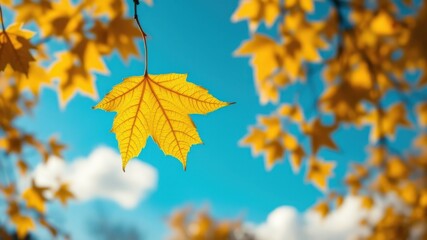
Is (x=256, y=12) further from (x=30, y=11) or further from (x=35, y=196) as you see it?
(x=35, y=196)

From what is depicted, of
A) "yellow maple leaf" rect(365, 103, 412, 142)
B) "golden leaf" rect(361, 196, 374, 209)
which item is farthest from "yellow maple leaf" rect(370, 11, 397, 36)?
"golden leaf" rect(361, 196, 374, 209)

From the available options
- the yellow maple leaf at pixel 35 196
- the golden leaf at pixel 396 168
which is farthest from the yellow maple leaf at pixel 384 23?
the yellow maple leaf at pixel 35 196

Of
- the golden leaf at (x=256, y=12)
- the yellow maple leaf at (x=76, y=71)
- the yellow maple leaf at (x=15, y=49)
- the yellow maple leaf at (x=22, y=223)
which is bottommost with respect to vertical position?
the yellow maple leaf at (x=15, y=49)

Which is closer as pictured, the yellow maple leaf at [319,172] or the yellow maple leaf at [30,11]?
the yellow maple leaf at [30,11]

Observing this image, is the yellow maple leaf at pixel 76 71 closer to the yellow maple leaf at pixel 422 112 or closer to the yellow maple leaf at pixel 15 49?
the yellow maple leaf at pixel 15 49

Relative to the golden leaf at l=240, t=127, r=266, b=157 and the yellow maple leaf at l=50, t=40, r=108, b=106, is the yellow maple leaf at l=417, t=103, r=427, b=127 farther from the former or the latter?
the yellow maple leaf at l=50, t=40, r=108, b=106

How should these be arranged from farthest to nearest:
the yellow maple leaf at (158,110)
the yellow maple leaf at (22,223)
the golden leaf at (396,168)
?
1. the golden leaf at (396,168)
2. the yellow maple leaf at (22,223)
3. the yellow maple leaf at (158,110)

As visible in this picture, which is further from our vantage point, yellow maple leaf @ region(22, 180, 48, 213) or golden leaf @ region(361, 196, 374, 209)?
golden leaf @ region(361, 196, 374, 209)
